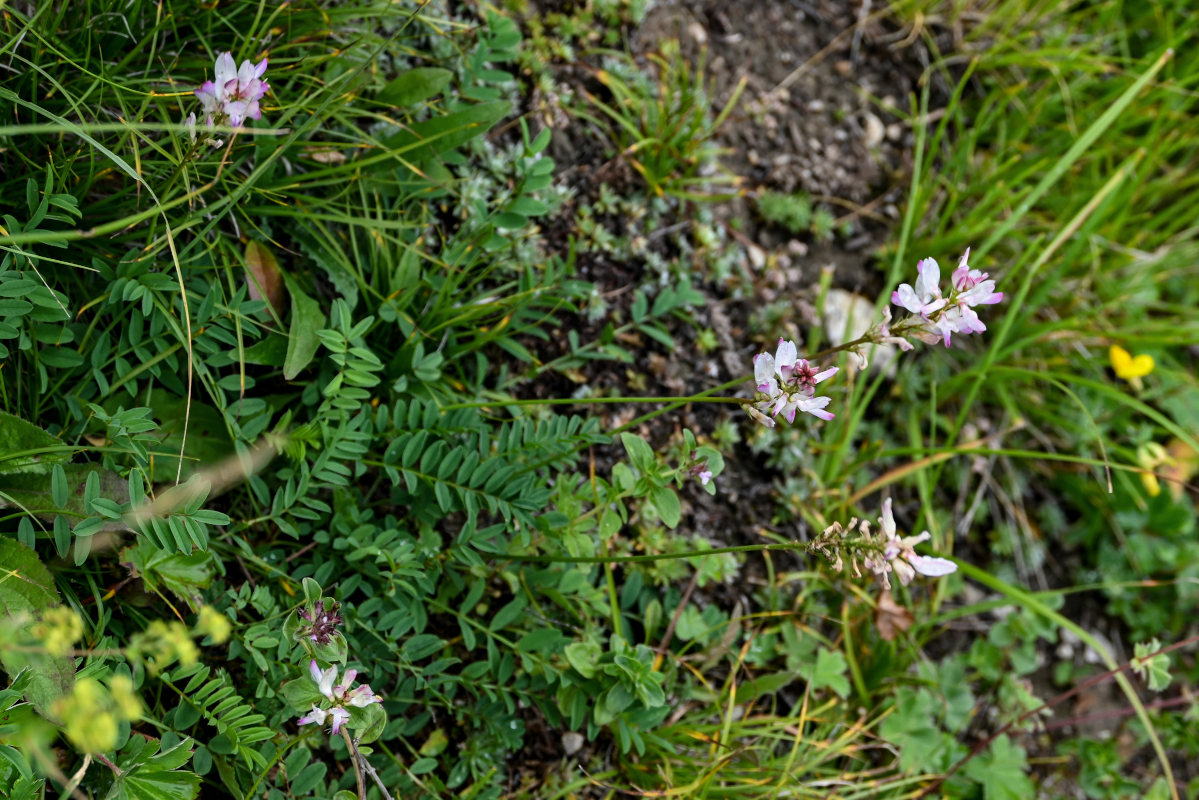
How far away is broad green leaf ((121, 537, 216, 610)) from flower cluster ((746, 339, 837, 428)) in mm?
997

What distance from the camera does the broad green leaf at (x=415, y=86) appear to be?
203 centimetres

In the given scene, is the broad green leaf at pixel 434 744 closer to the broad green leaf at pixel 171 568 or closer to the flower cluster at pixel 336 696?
the flower cluster at pixel 336 696

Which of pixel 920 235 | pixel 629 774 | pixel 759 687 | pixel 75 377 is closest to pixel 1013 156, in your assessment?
pixel 920 235

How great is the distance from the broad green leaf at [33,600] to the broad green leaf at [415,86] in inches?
49.6

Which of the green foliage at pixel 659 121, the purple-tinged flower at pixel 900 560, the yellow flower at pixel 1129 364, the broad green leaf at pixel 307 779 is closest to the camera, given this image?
the purple-tinged flower at pixel 900 560

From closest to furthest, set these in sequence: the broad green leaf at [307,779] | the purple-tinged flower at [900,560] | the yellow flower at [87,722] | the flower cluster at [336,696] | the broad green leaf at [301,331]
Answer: the yellow flower at [87,722]
the purple-tinged flower at [900,560]
the flower cluster at [336,696]
the broad green leaf at [307,779]
the broad green leaf at [301,331]

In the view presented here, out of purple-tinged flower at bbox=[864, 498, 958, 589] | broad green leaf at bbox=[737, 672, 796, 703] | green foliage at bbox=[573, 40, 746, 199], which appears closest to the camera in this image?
purple-tinged flower at bbox=[864, 498, 958, 589]

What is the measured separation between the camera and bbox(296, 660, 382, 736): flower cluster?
133 cm

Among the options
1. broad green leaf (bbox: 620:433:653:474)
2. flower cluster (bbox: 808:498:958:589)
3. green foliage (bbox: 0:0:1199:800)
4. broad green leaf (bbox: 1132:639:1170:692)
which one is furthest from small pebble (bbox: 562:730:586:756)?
broad green leaf (bbox: 1132:639:1170:692)

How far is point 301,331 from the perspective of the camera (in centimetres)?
181

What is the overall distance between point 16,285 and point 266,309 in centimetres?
49

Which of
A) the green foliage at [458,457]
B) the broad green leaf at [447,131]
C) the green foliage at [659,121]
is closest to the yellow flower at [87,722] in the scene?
the green foliage at [458,457]

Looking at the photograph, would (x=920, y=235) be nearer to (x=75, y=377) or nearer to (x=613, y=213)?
(x=613, y=213)

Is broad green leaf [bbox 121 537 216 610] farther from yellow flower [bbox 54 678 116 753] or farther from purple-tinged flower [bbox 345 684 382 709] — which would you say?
yellow flower [bbox 54 678 116 753]
